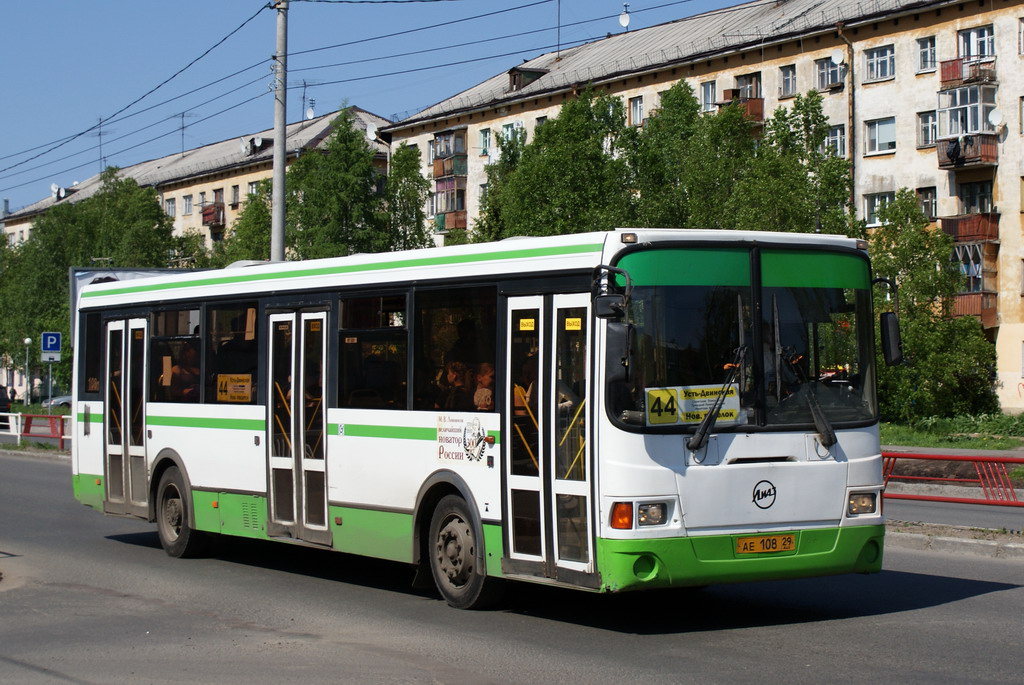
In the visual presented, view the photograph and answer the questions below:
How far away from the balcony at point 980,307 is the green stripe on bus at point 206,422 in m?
40.6

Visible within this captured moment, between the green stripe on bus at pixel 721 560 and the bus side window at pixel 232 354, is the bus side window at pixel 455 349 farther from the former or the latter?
the bus side window at pixel 232 354

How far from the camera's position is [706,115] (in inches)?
1966

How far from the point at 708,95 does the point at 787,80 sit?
431 centimetres

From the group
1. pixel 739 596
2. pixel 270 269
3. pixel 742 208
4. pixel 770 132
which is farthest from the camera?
pixel 770 132

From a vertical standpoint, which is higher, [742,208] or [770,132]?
[770,132]

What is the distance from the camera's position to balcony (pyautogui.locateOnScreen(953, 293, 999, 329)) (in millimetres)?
50625

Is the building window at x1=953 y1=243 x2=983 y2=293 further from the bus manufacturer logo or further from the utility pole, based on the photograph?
the bus manufacturer logo

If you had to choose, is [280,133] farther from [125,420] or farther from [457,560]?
[457,560]

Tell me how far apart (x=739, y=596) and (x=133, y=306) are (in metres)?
7.83

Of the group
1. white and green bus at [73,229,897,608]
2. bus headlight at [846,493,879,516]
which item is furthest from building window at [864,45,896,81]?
bus headlight at [846,493,879,516]

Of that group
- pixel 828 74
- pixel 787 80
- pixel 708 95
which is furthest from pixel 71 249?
pixel 828 74

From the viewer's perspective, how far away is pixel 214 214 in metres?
97.2

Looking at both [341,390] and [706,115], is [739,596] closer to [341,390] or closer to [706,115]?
[341,390]

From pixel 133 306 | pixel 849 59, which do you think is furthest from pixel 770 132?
pixel 133 306
